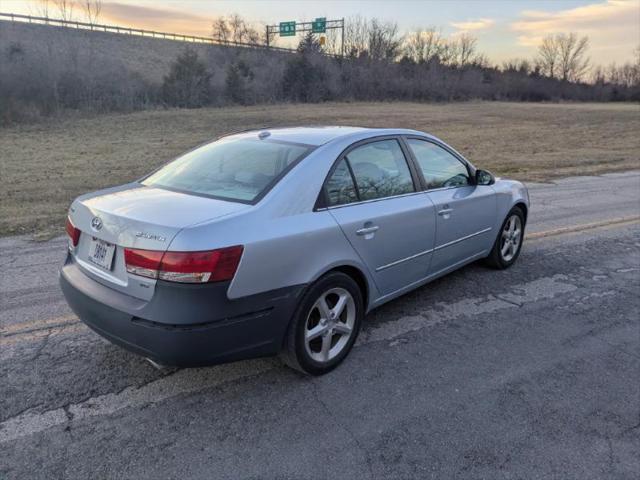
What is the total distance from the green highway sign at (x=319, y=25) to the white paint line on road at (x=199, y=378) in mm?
61180

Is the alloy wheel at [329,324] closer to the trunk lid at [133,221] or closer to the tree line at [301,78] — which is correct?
the trunk lid at [133,221]

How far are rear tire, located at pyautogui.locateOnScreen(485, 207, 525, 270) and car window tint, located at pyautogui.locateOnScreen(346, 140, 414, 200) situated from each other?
1781mm

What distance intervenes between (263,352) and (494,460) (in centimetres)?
138

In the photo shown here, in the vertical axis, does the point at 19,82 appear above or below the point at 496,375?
above

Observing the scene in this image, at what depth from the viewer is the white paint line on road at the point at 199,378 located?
2.89m

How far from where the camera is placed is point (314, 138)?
12.6ft

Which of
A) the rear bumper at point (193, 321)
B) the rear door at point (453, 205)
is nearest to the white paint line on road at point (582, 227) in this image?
the rear door at point (453, 205)

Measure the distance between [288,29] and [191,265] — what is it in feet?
217

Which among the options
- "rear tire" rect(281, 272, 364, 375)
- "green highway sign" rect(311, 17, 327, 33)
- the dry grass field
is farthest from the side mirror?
"green highway sign" rect(311, 17, 327, 33)

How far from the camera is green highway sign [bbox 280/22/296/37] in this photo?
2483 inches

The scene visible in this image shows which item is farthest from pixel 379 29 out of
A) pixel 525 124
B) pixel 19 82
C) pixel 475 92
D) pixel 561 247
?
pixel 561 247

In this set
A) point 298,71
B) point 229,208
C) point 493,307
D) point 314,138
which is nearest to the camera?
point 229,208

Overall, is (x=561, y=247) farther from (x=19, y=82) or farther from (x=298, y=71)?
(x=298, y=71)

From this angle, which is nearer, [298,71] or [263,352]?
[263,352]
